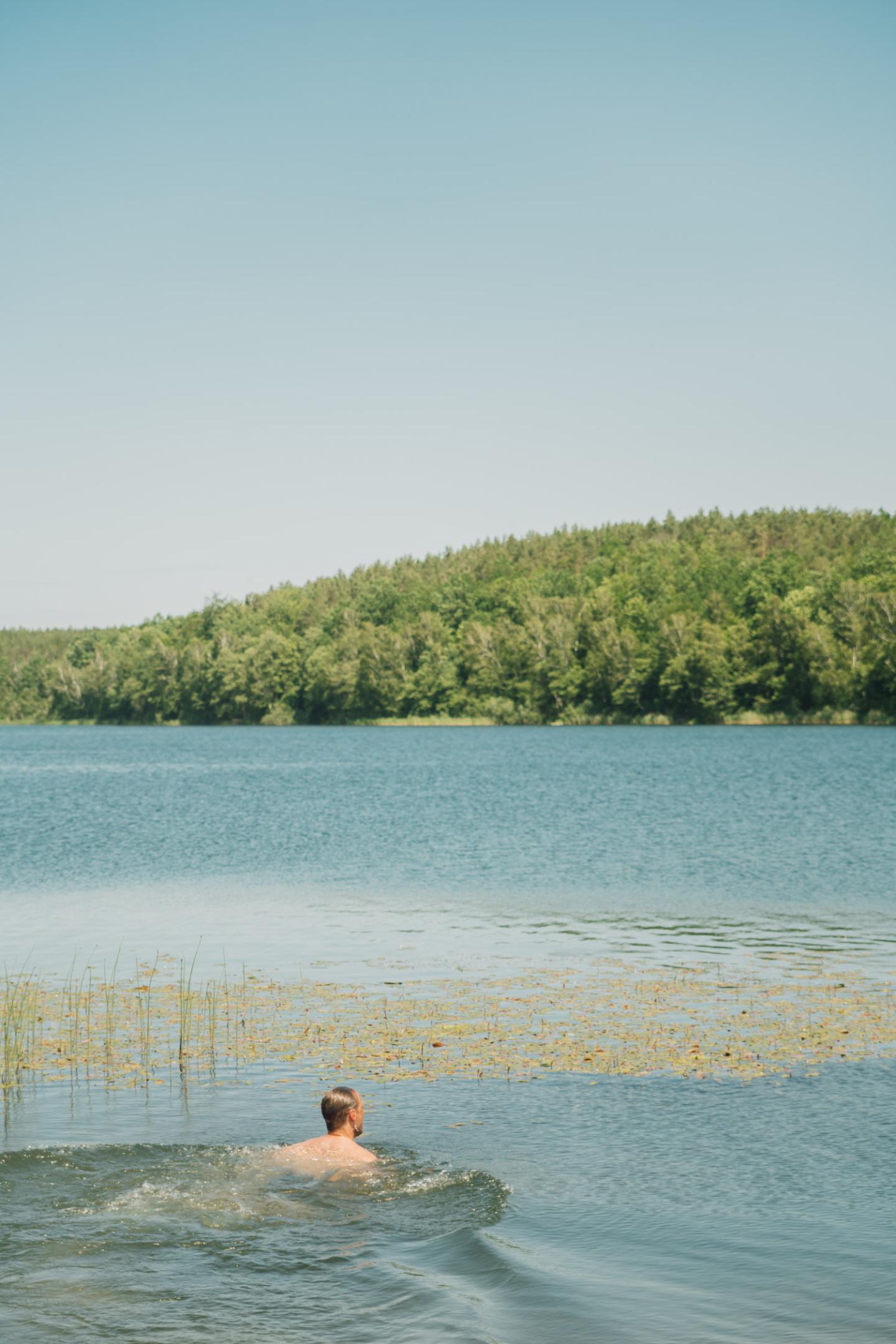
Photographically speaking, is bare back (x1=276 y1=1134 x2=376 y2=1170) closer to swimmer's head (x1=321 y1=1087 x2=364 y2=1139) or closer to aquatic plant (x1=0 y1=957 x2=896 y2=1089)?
swimmer's head (x1=321 y1=1087 x2=364 y2=1139)

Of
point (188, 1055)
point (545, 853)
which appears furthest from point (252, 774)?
point (188, 1055)

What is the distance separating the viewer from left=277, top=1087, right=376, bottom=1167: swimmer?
13.3 meters

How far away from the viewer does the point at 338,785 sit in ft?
262

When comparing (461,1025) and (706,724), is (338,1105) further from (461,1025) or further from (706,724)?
(706,724)

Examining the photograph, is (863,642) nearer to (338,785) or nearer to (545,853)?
(338,785)

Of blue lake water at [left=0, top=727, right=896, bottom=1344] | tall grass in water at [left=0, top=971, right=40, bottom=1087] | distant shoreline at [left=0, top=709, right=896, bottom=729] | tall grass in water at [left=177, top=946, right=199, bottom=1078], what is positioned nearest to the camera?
blue lake water at [left=0, top=727, right=896, bottom=1344]

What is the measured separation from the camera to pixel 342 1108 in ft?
43.6

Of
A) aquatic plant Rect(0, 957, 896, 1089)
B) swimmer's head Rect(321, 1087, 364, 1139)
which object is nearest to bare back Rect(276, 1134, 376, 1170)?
swimmer's head Rect(321, 1087, 364, 1139)

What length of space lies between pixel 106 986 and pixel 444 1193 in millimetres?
11073

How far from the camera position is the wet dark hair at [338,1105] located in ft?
43.6

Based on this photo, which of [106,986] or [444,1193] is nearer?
[444,1193]

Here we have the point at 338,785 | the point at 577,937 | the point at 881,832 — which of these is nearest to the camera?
the point at 577,937

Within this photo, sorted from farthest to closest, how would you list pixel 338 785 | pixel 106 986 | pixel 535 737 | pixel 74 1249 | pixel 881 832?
pixel 535 737 → pixel 338 785 → pixel 881 832 → pixel 106 986 → pixel 74 1249

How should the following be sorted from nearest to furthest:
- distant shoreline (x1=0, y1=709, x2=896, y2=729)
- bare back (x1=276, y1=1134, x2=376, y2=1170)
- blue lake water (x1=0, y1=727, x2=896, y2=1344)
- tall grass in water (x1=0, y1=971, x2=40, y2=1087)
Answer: blue lake water (x1=0, y1=727, x2=896, y2=1344) → bare back (x1=276, y1=1134, x2=376, y2=1170) → tall grass in water (x1=0, y1=971, x2=40, y2=1087) → distant shoreline (x1=0, y1=709, x2=896, y2=729)
